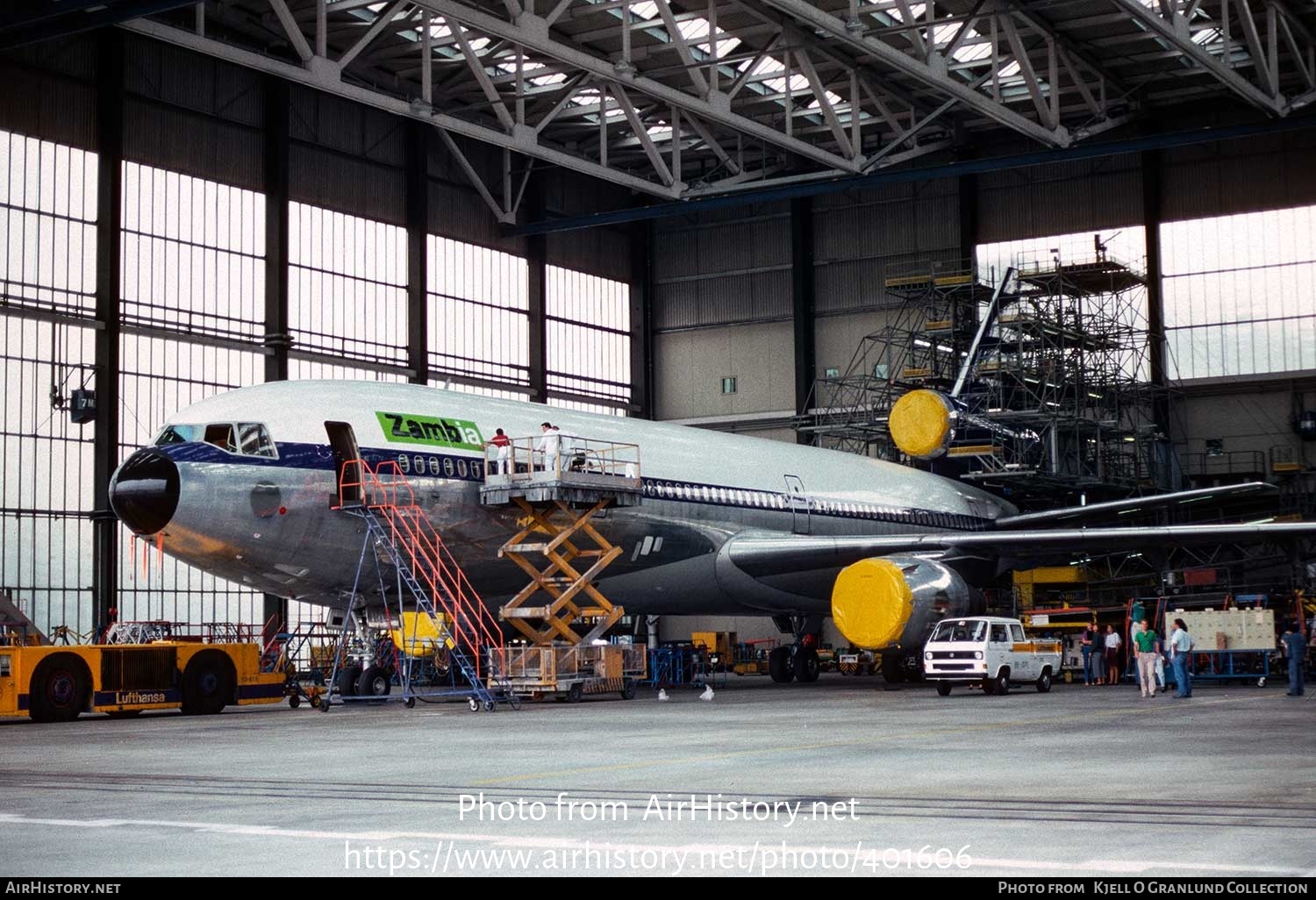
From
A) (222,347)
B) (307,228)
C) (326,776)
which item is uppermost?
(307,228)

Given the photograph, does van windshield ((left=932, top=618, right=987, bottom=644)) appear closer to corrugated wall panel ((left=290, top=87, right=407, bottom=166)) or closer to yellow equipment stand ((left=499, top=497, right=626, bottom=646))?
yellow equipment stand ((left=499, top=497, right=626, bottom=646))

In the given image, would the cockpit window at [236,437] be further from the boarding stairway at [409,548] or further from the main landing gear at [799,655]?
the main landing gear at [799,655]

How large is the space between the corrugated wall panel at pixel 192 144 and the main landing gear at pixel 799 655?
18056 mm

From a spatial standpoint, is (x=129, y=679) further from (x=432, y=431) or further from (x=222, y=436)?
(x=432, y=431)

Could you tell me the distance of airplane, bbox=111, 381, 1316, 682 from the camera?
756 inches

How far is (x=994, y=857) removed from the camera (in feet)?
20.2

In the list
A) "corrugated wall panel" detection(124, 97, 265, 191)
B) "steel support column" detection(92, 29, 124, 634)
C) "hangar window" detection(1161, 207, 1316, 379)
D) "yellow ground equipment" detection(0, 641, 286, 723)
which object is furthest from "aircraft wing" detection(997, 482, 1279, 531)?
"corrugated wall panel" detection(124, 97, 265, 191)

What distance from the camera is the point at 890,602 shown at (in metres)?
23.1

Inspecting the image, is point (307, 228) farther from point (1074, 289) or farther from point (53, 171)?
point (1074, 289)

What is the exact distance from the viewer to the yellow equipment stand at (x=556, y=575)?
70.6 feet

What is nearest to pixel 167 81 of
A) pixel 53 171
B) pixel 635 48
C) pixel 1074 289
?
pixel 53 171

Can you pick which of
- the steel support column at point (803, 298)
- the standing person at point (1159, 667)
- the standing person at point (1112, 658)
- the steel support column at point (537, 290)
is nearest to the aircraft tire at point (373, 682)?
the standing person at point (1159, 667)

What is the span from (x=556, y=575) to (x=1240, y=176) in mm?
28487

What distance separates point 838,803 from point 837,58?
104 ft
